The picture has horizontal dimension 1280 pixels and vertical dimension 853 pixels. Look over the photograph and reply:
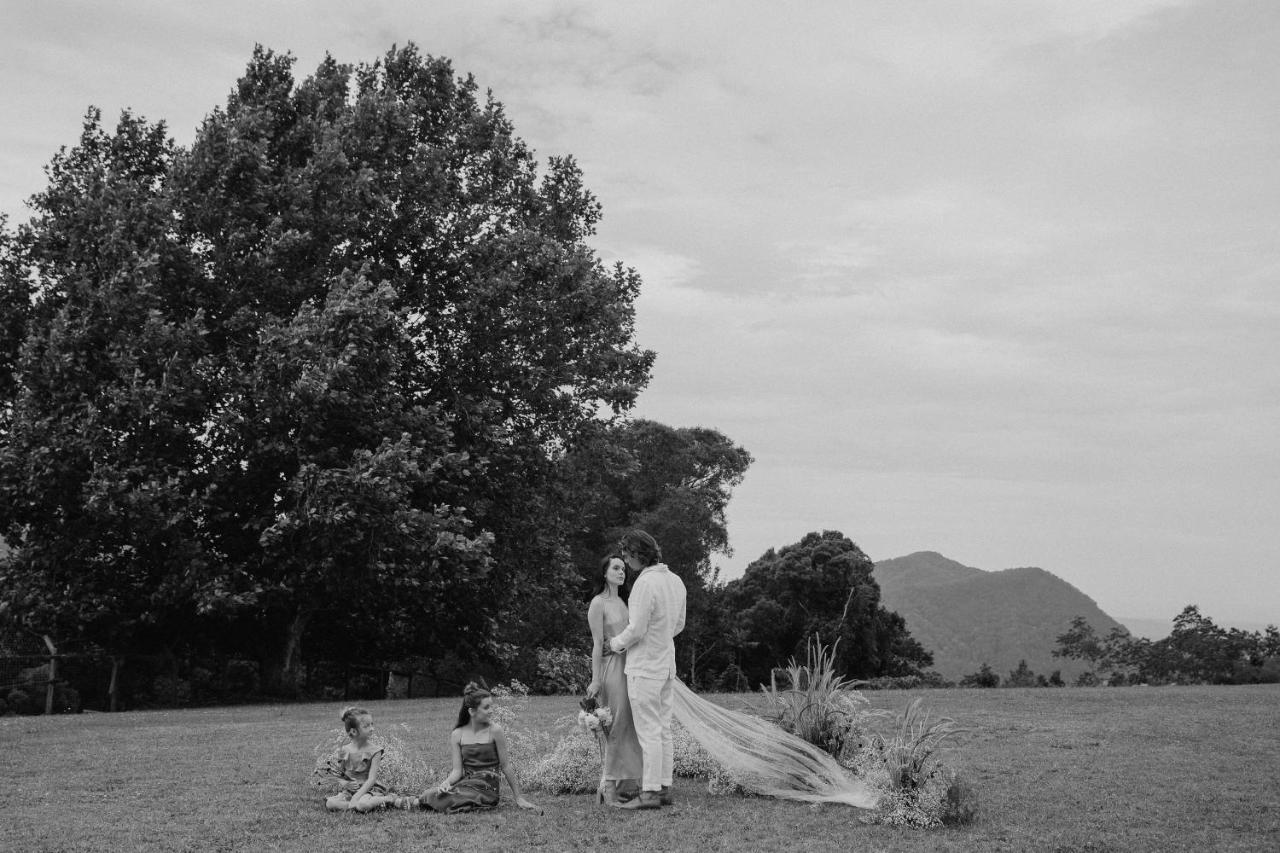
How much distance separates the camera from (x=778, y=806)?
405 inches

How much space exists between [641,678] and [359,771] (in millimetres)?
2755

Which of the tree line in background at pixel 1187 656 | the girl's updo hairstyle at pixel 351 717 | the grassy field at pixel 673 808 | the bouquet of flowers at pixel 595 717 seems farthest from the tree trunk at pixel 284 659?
the tree line in background at pixel 1187 656

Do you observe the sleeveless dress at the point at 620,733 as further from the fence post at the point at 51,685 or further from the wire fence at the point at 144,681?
the wire fence at the point at 144,681

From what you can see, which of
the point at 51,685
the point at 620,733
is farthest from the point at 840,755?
the point at 51,685

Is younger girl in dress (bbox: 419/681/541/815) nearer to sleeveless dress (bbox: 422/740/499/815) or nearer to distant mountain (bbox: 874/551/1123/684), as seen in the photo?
sleeveless dress (bbox: 422/740/499/815)

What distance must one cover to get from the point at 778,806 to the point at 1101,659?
26530 mm

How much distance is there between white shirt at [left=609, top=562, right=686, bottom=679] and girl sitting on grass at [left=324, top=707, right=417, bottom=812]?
2.35 meters

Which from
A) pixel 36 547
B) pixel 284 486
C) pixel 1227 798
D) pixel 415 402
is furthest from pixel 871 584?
pixel 1227 798

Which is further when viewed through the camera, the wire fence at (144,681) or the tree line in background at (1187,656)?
the tree line in background at (1187,656)

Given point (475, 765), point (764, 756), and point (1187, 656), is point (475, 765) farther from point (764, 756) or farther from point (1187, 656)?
point (1187, 656)

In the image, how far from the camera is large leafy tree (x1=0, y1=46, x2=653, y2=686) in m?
23.0

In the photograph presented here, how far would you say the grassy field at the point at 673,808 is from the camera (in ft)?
28.6

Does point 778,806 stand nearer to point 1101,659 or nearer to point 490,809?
point 490,809

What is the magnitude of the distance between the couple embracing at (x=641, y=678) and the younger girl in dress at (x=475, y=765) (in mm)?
885
